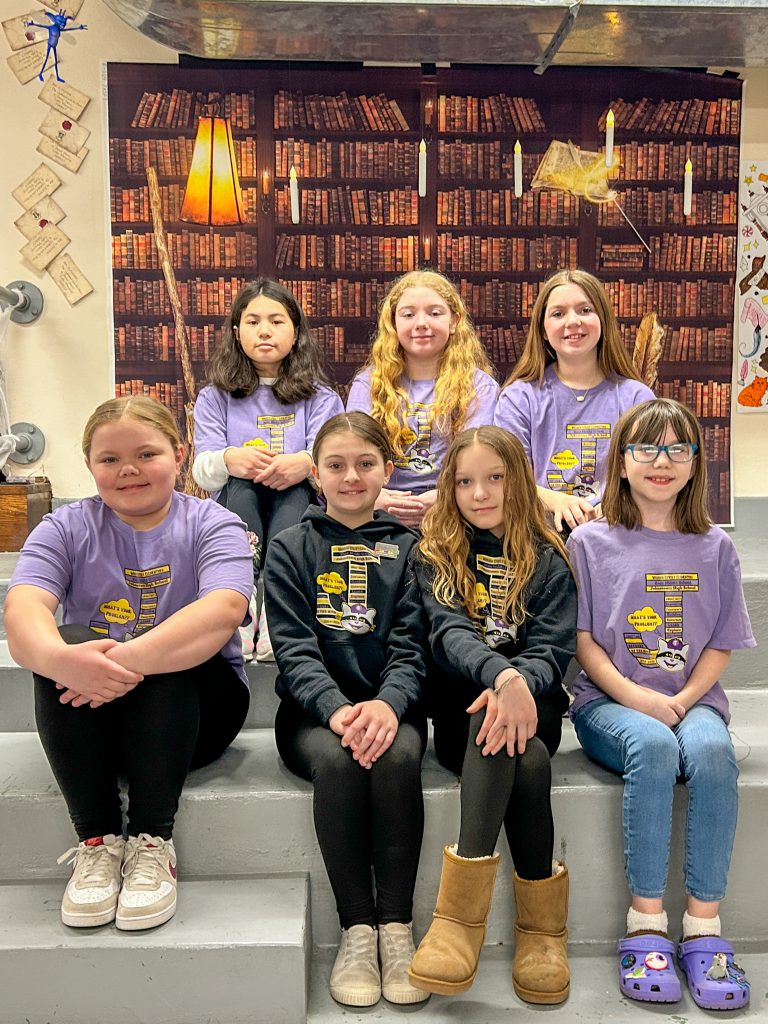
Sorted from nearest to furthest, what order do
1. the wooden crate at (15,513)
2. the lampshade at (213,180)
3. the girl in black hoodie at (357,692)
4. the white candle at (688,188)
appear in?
the girl in black hoodie at (357,692)
the wooden crate at (15,513)
the lampshade at (213,180)
the white candle at (688,188)

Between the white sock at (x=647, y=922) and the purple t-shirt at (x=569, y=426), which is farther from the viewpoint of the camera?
the purple t-shirt at (x=569, y=426)

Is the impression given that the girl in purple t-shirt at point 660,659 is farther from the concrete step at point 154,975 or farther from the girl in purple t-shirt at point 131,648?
the girl in purple t-shirt at point 131,648

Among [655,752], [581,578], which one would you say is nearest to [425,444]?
[581,578]

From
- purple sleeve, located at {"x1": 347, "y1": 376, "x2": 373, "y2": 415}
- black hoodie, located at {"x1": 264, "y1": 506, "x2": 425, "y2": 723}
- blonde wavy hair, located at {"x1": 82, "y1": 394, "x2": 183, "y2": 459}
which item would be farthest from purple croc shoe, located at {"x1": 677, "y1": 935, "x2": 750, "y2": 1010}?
purple sleeve, located at {"x1": 347, "y1": 376, "x2": 373, "y2": 415}

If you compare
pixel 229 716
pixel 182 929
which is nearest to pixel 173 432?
pixel 229 716

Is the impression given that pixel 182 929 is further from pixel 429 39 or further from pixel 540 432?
pixel 429 39

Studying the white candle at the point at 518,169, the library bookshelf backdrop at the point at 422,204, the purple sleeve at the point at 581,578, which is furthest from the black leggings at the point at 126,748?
the white candle at the point at 518,169

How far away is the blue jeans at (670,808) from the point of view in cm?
151

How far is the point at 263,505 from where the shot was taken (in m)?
2.21

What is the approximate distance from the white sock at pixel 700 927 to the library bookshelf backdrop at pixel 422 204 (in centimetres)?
238

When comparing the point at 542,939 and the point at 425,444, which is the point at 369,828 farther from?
the point at 425,444

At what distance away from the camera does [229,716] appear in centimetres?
170

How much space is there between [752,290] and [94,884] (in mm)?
3149

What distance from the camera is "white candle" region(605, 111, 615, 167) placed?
11.2 feet
